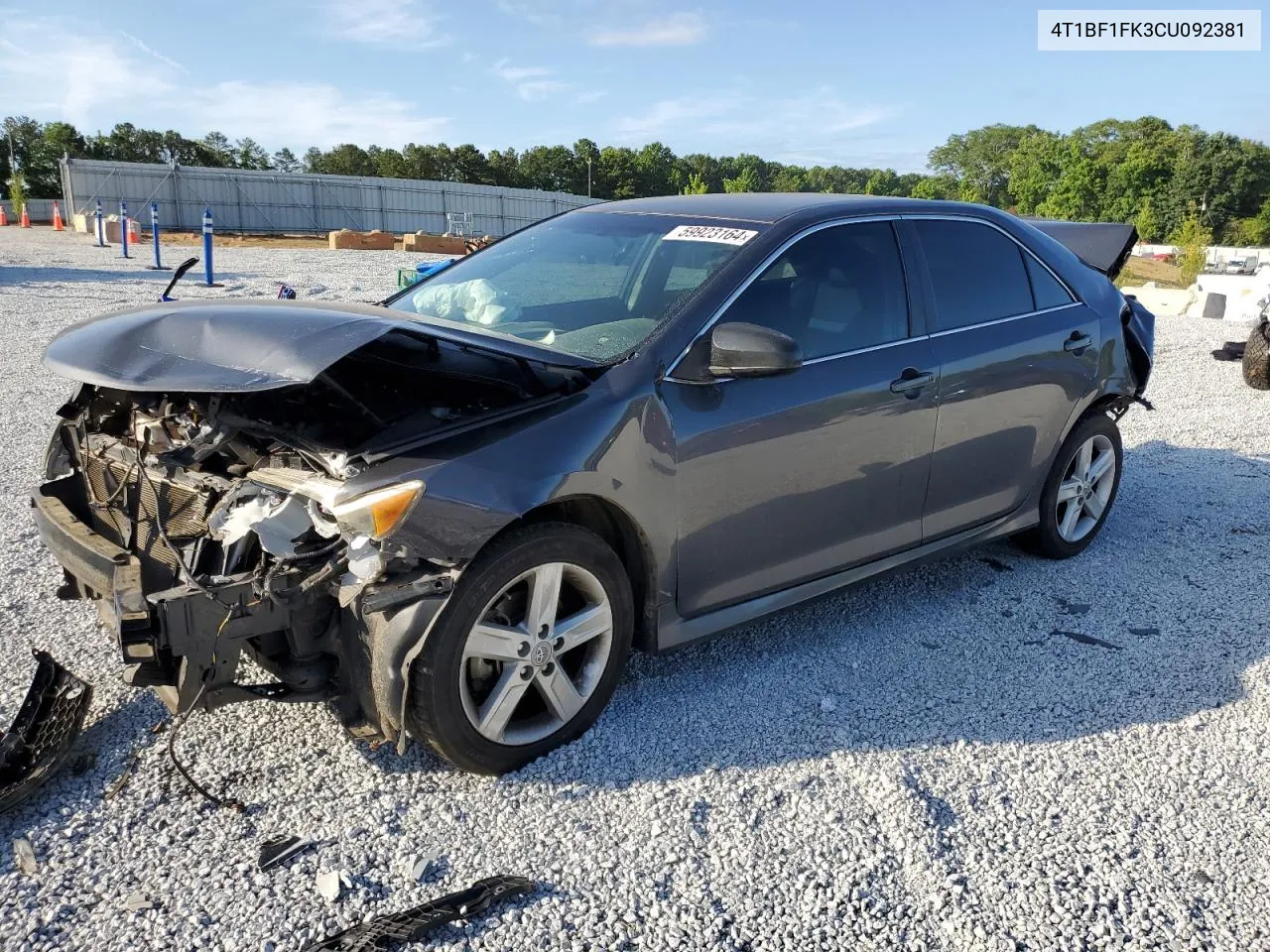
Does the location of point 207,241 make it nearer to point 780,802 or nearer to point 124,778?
point 124,778

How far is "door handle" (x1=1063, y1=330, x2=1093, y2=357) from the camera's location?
4.78m

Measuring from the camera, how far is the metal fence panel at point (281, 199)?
131 feet

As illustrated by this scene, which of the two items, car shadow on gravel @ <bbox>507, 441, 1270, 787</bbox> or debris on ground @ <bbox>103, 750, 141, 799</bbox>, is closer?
debris on ground @ <bbox>103, 750, 141, 799</bbox>

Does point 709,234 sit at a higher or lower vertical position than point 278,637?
higher

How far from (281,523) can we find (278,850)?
2.96 feet

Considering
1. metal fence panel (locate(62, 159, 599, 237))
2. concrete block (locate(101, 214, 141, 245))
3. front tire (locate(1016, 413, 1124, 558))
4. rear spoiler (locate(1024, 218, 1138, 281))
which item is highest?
metal fence panel (locate(62, 159, 599, 237))

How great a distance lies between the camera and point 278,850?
2.68 m

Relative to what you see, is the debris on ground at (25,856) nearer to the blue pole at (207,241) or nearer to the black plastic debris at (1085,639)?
the black plastic debris at (1085,639)

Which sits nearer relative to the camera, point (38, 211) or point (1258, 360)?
point (1258, 360)

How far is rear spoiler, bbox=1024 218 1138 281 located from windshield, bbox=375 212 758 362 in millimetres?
3002

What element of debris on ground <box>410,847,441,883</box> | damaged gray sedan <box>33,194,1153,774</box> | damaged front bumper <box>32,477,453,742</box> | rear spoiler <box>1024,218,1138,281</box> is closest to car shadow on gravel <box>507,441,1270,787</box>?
damaged gray sedan <box>33,194,1153,774</box>

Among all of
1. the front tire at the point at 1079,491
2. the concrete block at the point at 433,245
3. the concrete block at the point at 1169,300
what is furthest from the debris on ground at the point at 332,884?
the concrete block at the point at 433,245

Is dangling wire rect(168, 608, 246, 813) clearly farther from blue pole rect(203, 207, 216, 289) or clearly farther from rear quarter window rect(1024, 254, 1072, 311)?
blue pole rect(203, 207, 216, 289)

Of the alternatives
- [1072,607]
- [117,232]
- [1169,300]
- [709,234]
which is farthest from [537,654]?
[117,232]
